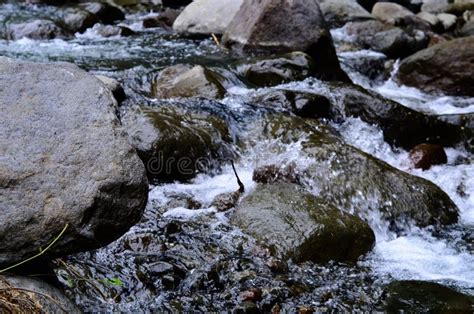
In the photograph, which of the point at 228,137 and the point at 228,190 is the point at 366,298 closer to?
the point at 228,190

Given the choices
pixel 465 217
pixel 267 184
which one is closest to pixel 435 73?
pixel 465 217

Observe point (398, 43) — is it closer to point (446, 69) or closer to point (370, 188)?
point (446, 69)

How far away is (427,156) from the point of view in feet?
20.9

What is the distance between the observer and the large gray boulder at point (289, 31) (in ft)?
29.3

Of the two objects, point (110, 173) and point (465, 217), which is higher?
point (110, 173)

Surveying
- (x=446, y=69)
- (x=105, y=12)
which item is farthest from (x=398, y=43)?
(x=105, y=12)

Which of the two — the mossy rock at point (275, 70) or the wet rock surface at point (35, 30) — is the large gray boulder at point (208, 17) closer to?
the wet rock surface at point (35, 30)

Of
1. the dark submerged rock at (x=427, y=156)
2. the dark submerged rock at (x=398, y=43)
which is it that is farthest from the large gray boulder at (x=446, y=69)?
the dark submerged rock at (x=427, y=156)

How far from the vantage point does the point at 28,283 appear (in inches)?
108

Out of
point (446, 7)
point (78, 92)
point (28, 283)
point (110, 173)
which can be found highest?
point (78, 92)

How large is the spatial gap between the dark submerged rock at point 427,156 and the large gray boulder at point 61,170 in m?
4.24

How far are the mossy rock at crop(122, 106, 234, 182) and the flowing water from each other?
0.49 feet

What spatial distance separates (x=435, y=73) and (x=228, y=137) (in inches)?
171

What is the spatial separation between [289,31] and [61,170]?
6.83 metres
